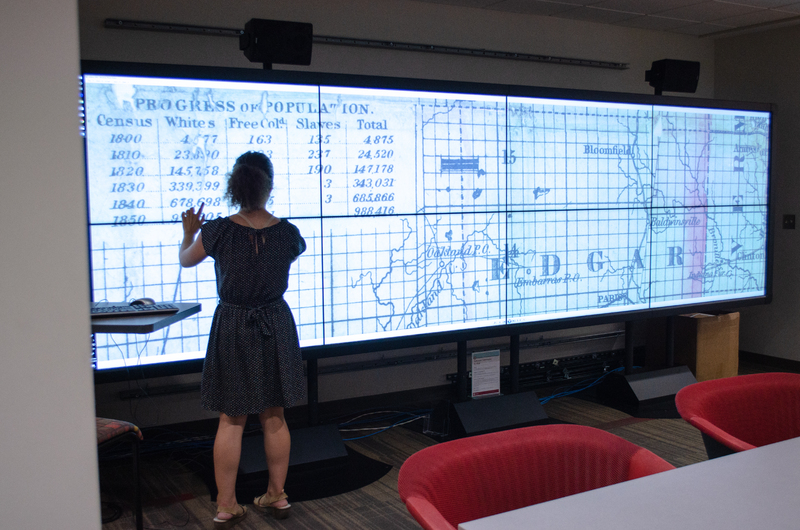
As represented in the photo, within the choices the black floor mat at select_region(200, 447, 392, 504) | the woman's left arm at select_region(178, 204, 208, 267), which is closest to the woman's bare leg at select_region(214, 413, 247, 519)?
the black floor mat at select_region(200, 447, 392, 504)

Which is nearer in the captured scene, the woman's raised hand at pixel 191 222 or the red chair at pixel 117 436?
the red chair at pixel 117 436

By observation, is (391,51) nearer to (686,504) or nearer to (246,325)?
(246,325)

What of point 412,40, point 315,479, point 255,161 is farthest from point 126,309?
point 412,40

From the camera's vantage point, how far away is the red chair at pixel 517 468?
53.5 inches

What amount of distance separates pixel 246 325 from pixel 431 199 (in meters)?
1.22

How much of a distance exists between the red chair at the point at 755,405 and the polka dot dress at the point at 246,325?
1.40 metres

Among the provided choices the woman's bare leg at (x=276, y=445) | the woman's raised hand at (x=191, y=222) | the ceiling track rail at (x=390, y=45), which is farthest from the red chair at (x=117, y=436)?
the ceiling track rail at (x=390, y=45)

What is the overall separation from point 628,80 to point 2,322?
14.6 feet

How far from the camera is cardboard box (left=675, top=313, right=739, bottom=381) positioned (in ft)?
14.0

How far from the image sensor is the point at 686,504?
1.09 meters

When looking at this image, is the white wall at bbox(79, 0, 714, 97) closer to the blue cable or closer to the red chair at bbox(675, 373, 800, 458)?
the blue cable

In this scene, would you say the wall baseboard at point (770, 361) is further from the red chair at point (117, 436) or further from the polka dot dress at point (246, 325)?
the red chair at point (117, 436)

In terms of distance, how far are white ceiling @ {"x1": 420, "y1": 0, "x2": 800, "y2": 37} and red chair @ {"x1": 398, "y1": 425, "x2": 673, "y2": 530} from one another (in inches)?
121

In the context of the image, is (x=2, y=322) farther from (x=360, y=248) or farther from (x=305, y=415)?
(x=305, y=415)
